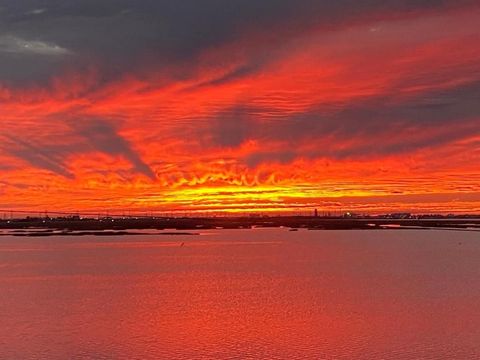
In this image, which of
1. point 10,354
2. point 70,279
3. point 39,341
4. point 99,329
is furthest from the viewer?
point 70,279

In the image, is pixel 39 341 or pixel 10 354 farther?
pixel 39 341

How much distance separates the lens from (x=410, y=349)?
22.2 m

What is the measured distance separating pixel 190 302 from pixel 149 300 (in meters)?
2.35

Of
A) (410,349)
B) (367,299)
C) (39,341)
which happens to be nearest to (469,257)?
(367,299)

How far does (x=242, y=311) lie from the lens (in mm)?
30266

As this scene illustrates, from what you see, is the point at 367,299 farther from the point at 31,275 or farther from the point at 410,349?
the point at 31,275

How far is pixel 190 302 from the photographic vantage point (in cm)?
3362

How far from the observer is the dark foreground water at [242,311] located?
22.5m

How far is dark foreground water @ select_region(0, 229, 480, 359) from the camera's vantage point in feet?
73.8

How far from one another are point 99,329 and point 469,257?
4425cm

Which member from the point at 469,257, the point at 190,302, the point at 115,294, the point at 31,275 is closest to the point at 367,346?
the point at 190,302

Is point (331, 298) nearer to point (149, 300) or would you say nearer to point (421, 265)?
point (149, 300)

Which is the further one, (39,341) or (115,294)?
(115,294)

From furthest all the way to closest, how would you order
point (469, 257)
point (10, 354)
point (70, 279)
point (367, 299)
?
point (469, 257)
point (70, 279)
point (367, 299)
point (10, 354)
